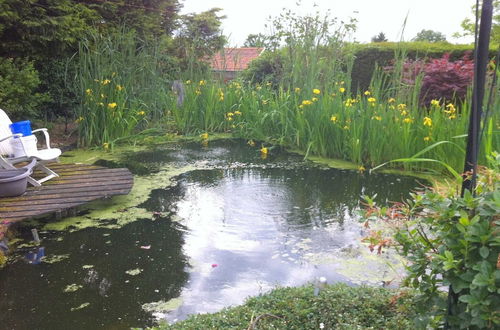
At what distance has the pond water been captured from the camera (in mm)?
2326

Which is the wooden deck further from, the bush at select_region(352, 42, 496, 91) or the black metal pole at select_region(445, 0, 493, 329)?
the bush at select_region(352, 42, 496, 91)

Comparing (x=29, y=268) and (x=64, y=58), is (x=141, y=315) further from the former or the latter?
(x=64, y=58)

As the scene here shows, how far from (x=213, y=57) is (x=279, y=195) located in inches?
163

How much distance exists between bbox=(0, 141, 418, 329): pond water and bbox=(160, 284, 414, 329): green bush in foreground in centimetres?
38

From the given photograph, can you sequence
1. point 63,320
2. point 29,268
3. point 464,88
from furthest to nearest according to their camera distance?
1. point 464,88
2. point 29,268
3. point 63,320

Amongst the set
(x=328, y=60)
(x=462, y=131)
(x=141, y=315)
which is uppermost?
(x=328, y=60)

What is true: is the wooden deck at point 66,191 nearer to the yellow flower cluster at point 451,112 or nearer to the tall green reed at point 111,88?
the tall green reed at point 111,88

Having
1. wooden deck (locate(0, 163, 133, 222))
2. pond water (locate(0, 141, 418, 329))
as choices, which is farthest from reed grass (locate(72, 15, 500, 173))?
wooden deck (locate(0, 163, 133, 222))

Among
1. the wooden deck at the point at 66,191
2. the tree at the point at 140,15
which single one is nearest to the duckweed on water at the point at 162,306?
the wooden deck at the point at 66,191

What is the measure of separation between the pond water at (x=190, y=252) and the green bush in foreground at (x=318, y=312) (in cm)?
38

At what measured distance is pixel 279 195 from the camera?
13.5 feet

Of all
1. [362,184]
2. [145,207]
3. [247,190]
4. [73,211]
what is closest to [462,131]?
[362,184]

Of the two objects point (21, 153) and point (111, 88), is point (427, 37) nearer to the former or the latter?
point (111, 88)

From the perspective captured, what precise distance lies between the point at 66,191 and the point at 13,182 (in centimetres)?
39
